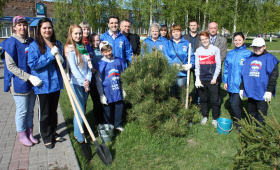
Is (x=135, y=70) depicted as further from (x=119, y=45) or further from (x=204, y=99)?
(x=204, y=99)

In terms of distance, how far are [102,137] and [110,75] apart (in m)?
1.15

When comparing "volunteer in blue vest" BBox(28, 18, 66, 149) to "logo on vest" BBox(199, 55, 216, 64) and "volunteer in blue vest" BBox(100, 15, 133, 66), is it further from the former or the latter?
"logo on vest" BBox(199, 55, 216, 64)

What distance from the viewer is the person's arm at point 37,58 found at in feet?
10.6

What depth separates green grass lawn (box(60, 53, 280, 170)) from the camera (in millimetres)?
3303

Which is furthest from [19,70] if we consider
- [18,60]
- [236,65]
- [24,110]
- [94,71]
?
[236,65]

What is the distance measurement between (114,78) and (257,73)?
255 centimetres

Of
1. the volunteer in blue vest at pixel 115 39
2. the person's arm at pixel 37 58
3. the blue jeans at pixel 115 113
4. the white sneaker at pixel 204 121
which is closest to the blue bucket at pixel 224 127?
the white sneaker at pixel 204 121

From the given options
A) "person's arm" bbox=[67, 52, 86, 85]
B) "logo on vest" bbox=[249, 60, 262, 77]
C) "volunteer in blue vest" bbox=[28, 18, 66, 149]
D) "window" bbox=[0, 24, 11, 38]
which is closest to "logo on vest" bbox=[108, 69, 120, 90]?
"person's arm" bbox=[67, 52, 86, 85]

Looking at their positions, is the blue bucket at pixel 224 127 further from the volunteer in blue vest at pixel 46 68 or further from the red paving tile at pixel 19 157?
the red paving tile at pixel 19 157

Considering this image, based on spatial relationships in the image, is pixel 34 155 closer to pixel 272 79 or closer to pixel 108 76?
pixel 108 76

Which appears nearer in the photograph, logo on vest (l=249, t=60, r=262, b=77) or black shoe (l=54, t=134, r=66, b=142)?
logo on vest (l=249, t=60, r=262, b=77)

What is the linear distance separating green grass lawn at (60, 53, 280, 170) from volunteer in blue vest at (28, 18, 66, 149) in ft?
2.58

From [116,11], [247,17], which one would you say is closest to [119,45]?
[116,11]

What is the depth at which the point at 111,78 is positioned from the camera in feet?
→ 13.1
